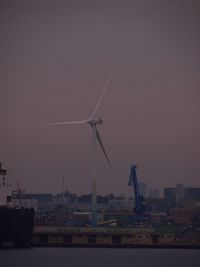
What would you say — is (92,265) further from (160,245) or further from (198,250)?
(198,250)

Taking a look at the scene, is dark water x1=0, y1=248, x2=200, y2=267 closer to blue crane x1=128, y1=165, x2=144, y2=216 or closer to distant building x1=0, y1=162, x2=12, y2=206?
distant building x1=0, y1=162, x2=12, y2=206

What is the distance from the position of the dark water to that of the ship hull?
2.12m

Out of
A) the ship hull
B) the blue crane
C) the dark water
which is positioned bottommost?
the dark water

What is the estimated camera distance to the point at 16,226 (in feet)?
363

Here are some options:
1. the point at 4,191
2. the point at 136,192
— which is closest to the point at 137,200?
the point at 136,192

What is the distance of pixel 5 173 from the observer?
117 meters

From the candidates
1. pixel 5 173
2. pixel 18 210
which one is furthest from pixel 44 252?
pixel 5 173

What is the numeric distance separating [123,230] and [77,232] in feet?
28.5

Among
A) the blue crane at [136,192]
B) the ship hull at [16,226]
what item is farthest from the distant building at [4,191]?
the blue crane at [136,192]

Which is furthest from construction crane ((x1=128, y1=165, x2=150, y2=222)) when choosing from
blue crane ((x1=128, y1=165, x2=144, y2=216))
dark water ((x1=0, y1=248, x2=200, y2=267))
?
dark water ((x1=0, y1=248, x2=200, y2=267))

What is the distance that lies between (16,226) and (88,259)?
15382 millimetres

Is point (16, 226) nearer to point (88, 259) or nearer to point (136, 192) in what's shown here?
point (88, 259)

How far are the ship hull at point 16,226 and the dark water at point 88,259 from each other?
212 cm

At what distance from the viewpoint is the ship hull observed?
A: 359 ft
